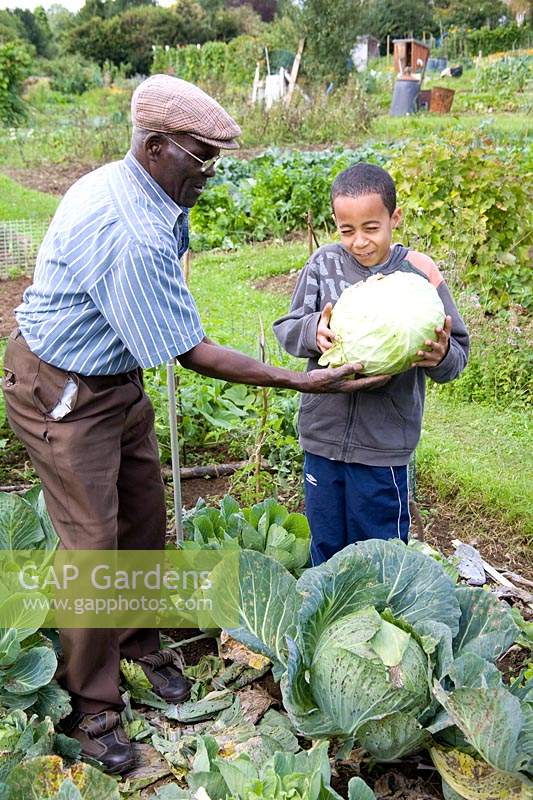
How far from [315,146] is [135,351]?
48.3 feet

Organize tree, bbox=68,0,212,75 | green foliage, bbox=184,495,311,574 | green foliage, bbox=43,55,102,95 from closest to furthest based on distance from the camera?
green foliage, bbox=184,495,311,574
green foliage, bbox=43,55,102,95
tree, bbox=68,0,212,75

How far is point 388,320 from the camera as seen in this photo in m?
2.51

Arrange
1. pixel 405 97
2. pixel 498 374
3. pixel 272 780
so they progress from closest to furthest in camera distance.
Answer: pixel 272 780, pixel 498 374, pixel 405 97

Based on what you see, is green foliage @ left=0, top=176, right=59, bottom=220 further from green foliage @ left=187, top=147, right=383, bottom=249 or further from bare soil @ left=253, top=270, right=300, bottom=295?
Result: bare soil @ left=253, top=270, right=300, bottom=295

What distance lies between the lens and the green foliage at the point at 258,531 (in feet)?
10.0

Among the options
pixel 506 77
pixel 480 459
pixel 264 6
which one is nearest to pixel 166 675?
pixel 480 459

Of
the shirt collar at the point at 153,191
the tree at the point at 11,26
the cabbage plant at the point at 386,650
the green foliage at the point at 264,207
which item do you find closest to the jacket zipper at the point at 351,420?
the cabbage plant at the point at 386,650

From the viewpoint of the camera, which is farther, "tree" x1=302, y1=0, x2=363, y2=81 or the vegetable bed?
"tree" x1=302, y1=0, x2=363, y2=81

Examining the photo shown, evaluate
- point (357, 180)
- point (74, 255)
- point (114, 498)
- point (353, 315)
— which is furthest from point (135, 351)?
point (357, 180)

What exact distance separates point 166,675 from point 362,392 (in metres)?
1.18

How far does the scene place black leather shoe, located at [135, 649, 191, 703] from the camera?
2.80 metres

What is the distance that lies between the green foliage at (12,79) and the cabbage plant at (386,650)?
17510 mm

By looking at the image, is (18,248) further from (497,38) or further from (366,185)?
(497,38)

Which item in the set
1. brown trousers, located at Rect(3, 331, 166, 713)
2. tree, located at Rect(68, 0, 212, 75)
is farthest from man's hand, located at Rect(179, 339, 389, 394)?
tree, located at Rect(68, 0, 212, 75)
